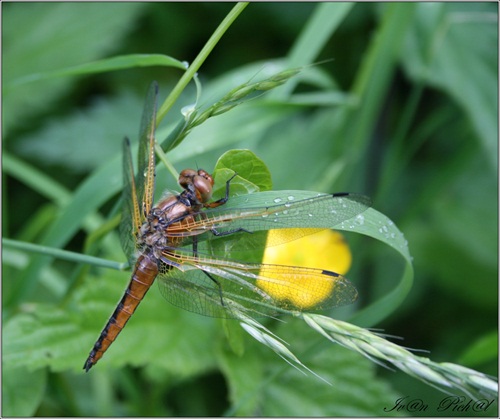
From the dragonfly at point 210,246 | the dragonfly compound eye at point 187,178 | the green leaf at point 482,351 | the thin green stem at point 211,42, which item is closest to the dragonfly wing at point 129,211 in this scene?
the dragonfly at point 210,246

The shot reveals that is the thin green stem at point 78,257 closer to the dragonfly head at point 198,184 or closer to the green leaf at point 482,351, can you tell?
the dragonfly head at point 198,184

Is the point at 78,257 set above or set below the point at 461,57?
below

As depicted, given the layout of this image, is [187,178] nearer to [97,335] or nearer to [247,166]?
[247,166]

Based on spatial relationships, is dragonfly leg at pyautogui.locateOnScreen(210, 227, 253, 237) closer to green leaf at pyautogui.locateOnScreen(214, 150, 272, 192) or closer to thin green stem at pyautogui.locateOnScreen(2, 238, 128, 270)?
green leaf at pyautogui.locateOnScreen(214, 150, 272, 192)

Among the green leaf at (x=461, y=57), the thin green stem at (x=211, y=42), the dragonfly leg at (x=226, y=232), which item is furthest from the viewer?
the green leaf at (x=461, y=57)

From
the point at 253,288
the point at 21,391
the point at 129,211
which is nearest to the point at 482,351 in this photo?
the point at 253,288

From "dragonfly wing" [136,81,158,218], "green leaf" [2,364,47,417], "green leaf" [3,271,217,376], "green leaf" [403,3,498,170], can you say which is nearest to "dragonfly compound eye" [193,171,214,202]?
"dragonfly wing" [136,81,158,218]
